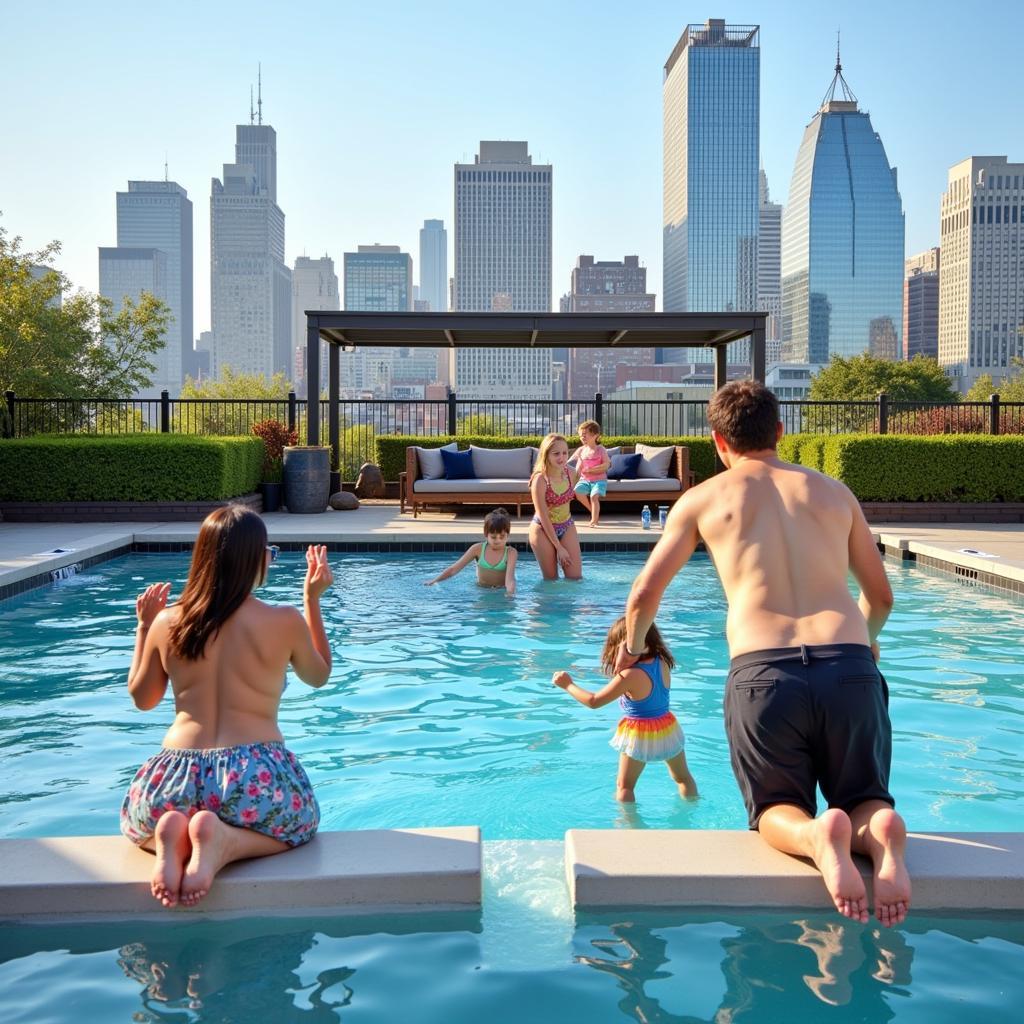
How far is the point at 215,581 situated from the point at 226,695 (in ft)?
1.02

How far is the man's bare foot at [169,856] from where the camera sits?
8.59 ft

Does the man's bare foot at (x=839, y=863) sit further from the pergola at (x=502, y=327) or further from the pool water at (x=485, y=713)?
the pergola at (x=502, y=327)

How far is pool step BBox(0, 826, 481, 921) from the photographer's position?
8.76 feet

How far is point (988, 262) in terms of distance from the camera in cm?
18375

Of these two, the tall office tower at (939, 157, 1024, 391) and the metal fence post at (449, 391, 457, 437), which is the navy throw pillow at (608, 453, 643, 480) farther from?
the tall office tower at (939, 157, 1024, 391)

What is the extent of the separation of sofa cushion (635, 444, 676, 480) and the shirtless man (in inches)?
456

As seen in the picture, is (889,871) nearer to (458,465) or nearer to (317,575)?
(317,575)

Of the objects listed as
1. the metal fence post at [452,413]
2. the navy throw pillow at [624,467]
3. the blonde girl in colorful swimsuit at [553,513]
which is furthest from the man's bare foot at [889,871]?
the metal fence post at [452,413]

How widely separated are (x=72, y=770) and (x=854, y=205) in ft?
609

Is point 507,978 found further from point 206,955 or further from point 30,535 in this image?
point 30,535

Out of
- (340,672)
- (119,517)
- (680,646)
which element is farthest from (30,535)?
(680,646)

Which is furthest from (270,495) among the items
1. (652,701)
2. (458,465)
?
(652,701)

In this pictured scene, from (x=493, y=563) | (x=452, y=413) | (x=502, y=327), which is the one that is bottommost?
(x=493, y=563)

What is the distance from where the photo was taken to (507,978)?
2.57m
